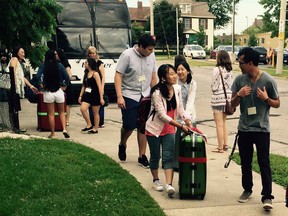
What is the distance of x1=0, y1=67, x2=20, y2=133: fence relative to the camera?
31.7 feet

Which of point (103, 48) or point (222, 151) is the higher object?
point (103, 48)

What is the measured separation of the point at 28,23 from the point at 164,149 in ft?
21.4

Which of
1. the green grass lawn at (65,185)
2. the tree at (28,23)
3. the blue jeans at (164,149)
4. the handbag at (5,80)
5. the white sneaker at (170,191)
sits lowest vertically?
the white sneaker at (170,191)

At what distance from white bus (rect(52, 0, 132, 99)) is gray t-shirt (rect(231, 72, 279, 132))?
1088cm

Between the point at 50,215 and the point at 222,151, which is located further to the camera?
the point at 222,151

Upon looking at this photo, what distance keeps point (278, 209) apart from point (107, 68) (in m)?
11.3

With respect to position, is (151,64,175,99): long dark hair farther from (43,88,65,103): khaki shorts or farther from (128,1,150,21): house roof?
(128,1,150,21): house roof

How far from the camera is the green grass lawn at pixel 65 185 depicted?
5.09 meters

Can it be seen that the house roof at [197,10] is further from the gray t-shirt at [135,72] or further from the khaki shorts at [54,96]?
the gray t-shirt at [135,72]

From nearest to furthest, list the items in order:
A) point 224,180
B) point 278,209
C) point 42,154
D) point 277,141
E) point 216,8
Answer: point 278,209 → point 224,180 → point 42,154 → point 277,141 → point 216,8

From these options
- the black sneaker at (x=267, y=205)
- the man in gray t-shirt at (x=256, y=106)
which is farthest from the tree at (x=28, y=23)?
the black sneaker at (x=267, y=205)

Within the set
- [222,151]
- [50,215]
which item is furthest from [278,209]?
[222,151]

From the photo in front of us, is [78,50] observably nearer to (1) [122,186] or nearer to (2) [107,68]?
(2) [107,68]

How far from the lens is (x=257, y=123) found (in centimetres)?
560
